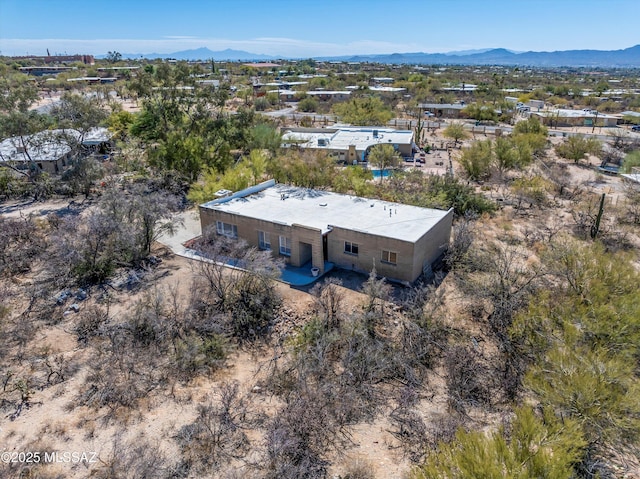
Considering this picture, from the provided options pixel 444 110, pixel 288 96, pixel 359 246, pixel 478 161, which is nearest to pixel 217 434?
pixel 359 246

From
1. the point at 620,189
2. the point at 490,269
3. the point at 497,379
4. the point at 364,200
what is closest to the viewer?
the point at 497,379

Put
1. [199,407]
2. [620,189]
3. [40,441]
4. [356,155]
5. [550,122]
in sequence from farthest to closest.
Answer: [550,122] < [356,155] < [620,189] < [199,407] < [40,441]

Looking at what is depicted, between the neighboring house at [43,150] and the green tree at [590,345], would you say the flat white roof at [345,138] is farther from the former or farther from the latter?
the green tree at [590,345]

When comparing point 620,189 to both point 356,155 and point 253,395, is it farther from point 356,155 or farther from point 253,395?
point 253,395

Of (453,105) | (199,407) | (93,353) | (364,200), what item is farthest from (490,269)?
(453,105)

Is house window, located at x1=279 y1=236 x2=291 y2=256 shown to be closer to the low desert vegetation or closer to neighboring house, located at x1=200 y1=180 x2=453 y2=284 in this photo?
neighboring house, located at x1=200 y1=180 x2=453 y2=284

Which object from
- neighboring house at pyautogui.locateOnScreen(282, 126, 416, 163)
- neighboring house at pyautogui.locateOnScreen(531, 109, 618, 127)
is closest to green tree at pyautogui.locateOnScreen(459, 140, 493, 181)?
neighboring house at pyautogui.locateOnScreen(282, 126, 416, 163)

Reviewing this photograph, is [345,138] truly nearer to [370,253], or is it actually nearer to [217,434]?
[370,253]
